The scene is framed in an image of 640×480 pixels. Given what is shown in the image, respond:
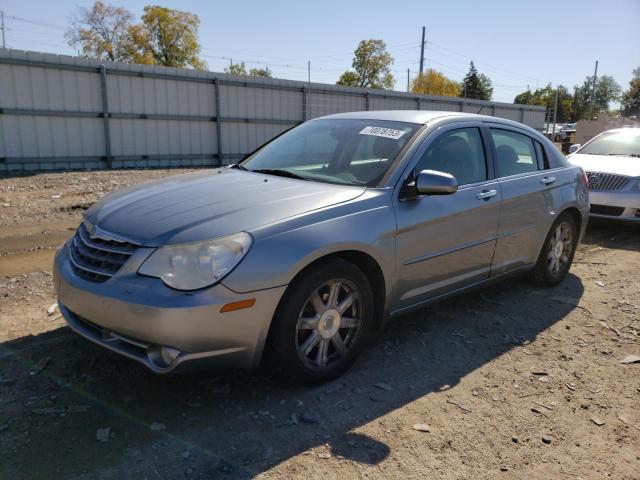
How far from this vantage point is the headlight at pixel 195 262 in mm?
2643

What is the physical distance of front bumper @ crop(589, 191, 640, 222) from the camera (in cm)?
762

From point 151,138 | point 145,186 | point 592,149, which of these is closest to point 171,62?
point 151,138

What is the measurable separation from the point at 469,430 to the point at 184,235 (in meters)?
1.85

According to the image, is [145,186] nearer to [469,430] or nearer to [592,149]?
[469,430]

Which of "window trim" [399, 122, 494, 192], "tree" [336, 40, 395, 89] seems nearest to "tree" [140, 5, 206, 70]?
"tree" [336, 40, 395, 89]

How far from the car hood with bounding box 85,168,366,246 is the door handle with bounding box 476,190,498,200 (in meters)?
1.13

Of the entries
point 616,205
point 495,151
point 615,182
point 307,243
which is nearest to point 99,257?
point 307,243

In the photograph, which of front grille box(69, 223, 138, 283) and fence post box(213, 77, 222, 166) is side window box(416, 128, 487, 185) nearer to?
front grille box(69, 223, 138, 283)

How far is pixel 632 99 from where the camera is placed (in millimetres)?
73250

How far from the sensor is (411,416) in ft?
9.83

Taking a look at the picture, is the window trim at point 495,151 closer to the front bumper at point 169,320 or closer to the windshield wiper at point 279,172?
the windshield wiper at point 279,172

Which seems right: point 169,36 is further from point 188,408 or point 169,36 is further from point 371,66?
point 188,408

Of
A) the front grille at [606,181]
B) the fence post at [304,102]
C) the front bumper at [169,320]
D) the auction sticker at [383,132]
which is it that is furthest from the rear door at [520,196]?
the fence post at [304,102]

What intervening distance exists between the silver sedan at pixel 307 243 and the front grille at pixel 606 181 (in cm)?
377
